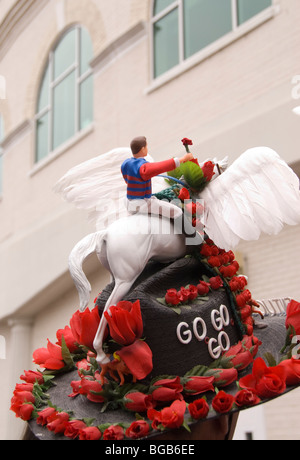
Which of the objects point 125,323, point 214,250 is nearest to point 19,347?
point 214,250

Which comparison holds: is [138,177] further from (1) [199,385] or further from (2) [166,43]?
(2) [166,43]

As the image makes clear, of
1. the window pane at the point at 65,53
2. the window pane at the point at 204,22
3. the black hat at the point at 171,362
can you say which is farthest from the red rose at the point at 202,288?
the window pane at the point at 65,53

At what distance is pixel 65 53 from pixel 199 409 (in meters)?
6.49

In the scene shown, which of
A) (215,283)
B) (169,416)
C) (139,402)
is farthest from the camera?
(215,283)

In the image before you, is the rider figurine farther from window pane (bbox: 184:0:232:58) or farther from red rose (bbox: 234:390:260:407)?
window pane (bbox: 184:0:232:58)

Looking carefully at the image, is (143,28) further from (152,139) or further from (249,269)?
(249,269)

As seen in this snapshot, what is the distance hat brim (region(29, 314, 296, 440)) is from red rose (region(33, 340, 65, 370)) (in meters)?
0.05

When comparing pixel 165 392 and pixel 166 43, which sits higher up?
pixel 166 43

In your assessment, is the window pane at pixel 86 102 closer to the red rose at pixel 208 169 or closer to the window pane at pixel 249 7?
the window pane at pixel 249 7

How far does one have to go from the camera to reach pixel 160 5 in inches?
238

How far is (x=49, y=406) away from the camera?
1987 millimetres

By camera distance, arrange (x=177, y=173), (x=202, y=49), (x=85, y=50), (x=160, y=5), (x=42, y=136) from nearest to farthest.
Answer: (x=177, y=173)
(x=202, y=49)
(x=160, y=5)
(x=85, y=50)
(x=42, y=136)

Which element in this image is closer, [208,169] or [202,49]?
[208,169]

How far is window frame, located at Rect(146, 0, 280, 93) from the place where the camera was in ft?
15.5
